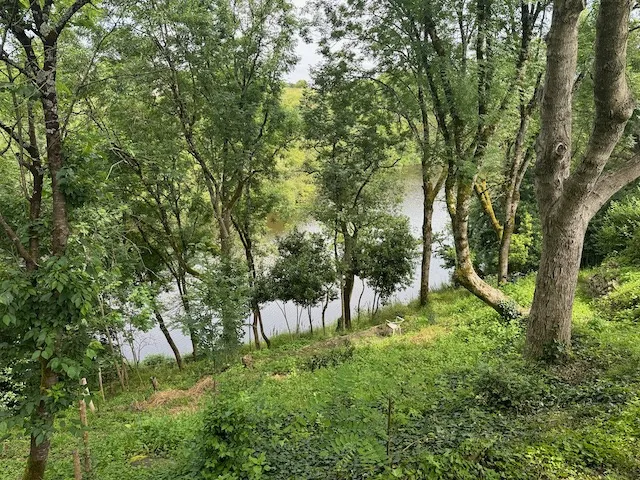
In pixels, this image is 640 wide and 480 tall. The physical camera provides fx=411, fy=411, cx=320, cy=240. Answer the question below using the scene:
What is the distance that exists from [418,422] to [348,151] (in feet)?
33.9

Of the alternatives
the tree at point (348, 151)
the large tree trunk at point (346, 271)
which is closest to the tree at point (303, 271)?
the large tree trunk at point (346, 271)

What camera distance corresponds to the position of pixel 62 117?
3695 millimetres

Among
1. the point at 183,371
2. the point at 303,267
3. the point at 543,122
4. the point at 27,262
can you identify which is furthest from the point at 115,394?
the point at 543,122

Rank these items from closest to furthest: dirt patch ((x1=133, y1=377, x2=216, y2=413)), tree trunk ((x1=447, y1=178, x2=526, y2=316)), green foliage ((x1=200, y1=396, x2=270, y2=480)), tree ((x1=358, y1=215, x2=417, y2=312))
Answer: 1. green foliage ((x1=200, y1=396, x2=270, y2=480))
2. tree trunk ((x1=447, y1=178, x2=526, y2=316))
3. dirt patch ((x1=133, y1=377, x2=216, y2=413))
4. tree ((x1=358, y1=215, x2=417, y2=312))

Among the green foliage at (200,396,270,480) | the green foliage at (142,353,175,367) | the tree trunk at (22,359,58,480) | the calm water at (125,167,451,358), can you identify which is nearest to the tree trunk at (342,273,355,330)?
the calm water at (125,167,451,358)

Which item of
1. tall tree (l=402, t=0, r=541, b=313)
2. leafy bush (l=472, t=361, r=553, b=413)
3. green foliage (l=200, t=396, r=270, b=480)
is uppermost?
tall tree (l=402, t=0, r=541, b=313)

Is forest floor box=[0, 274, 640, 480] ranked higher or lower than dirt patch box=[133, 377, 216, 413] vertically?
higher

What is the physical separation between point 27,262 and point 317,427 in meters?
3.23

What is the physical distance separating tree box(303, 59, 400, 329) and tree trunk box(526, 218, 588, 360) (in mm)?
7699

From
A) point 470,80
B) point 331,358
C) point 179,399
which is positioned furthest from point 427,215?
point 179,399

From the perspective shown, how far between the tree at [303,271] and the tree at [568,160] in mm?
8951

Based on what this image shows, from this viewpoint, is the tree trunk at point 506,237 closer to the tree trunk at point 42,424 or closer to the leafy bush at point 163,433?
the leafy bush at point 163,433

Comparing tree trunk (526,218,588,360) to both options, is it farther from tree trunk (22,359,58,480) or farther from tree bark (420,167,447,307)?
tree bark (420,167,447,307)

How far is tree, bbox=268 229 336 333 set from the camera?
46.7 feet
